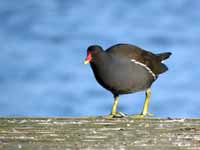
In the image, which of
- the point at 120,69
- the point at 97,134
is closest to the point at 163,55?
the point at 120,69

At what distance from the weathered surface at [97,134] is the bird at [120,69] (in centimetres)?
193

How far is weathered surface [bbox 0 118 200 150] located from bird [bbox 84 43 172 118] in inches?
75.9

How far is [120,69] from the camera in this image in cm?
1068

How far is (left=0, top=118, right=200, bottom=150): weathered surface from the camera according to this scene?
5914mm

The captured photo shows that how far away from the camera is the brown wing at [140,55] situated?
10914 mm

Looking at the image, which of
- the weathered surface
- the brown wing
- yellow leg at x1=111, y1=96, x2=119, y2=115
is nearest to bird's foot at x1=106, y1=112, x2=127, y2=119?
yellow leg at x1=111, y1=96, x2=119, y2=115

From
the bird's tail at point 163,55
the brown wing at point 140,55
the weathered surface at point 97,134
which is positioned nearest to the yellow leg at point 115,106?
the brown wing at point 140,55

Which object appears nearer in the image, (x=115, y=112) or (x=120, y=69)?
(x=115, y=112)

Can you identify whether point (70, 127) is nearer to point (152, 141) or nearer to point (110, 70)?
point (152, 141)

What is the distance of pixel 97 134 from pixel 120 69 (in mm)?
3915

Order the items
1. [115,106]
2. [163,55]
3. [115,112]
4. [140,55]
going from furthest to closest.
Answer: [163,55] → [140,55] → [115,106] → [115,112]

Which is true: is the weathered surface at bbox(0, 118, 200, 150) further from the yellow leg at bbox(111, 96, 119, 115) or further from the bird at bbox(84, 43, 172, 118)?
the bird at bbox(84, 43, 172, 118)

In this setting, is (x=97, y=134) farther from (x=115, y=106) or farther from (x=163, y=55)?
(x=163, y=55)

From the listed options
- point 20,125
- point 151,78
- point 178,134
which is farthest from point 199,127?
point 151,78
